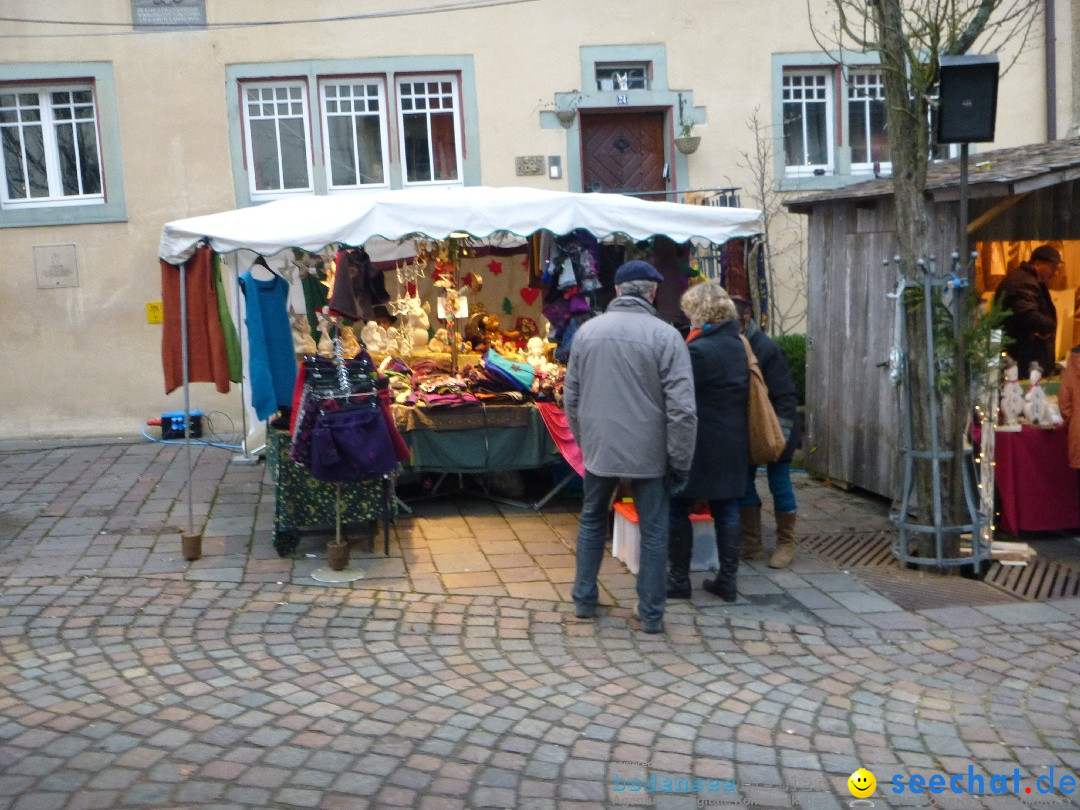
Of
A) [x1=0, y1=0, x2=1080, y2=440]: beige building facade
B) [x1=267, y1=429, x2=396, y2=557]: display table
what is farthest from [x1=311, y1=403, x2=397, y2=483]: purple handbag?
[x1=0, y1=0, x2=1080, y2=440]: beige building facade

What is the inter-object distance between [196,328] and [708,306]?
10.5 feet

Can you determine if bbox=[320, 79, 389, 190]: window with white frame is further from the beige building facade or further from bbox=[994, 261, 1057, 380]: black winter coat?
bbox=[994, 261, 1057, 380]: black winter coat

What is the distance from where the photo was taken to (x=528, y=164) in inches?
444

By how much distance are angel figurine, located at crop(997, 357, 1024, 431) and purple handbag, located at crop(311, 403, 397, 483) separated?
395 cm

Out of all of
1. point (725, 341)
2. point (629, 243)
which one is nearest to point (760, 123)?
point (629, 243)

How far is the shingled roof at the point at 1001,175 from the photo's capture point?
6.54 meters

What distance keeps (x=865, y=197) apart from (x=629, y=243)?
1.72 m

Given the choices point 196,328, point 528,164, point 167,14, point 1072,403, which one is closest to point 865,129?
point 528,164

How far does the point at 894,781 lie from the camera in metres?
4.06

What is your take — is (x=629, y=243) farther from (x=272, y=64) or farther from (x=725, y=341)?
(x=272, y=64)

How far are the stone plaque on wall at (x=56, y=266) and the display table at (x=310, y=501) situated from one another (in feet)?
16.7

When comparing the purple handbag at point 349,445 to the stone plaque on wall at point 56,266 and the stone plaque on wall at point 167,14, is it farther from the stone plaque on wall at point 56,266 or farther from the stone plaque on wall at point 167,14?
the stone plaque on wall at point 167,14

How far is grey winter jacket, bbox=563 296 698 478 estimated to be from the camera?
5426 millimetres

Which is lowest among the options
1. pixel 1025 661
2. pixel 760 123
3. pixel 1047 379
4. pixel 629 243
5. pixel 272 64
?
pixel 1025 661
